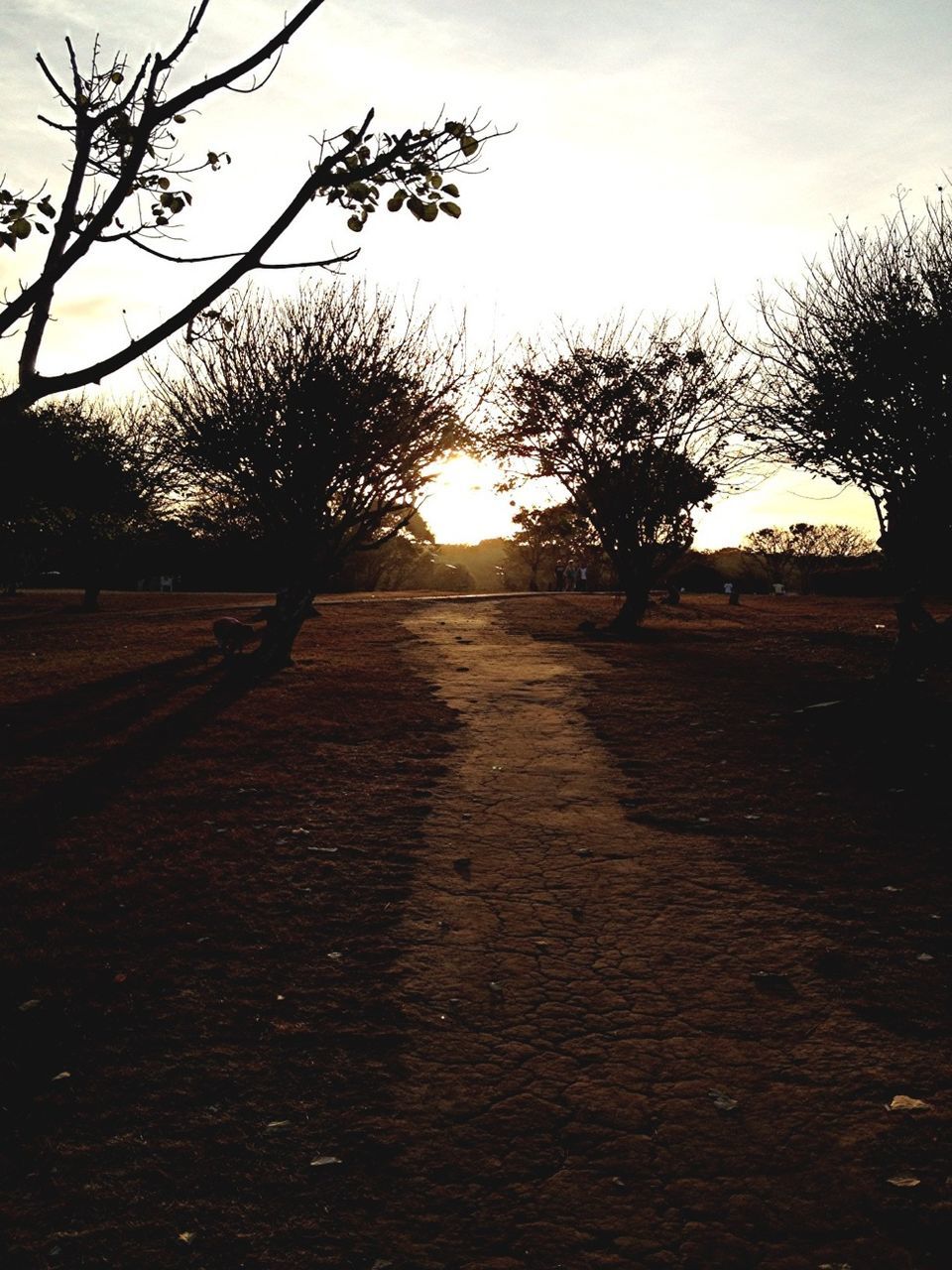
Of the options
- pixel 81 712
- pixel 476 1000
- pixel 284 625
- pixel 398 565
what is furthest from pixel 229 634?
pixel 398 565

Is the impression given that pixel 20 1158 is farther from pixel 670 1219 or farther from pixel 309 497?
pixel 309 497

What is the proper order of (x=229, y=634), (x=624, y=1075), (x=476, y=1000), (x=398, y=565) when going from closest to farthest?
(x=624, y=1075)
(x=476, y=1000)
(x=229, y=634)
(x=398, y=565)

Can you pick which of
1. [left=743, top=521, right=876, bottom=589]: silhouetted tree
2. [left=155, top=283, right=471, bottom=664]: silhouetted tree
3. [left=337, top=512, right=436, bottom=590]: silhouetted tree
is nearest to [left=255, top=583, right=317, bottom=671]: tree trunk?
[left=155, top=283, right=471, bottom=664]: silhouetted tree

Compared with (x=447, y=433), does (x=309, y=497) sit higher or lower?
lower

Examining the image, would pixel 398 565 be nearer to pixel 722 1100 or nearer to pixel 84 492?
pixel 84 492

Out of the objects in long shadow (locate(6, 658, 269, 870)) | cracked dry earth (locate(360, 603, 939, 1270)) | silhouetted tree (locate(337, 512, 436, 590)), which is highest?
silhouetted tree (locate(337, 512, 436, 590))

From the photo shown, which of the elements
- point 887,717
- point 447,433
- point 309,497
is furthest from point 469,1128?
point 447,433

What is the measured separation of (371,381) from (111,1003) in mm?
16967

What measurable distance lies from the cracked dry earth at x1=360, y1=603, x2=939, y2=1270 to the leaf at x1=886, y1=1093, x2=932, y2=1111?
92 millimetres

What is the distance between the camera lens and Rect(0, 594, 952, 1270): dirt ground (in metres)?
3.71

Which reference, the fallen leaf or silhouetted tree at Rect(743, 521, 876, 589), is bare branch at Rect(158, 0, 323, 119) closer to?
the fallen leaf

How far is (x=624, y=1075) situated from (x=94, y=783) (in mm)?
7776

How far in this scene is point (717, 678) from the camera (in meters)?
18.9

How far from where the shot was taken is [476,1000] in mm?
5551
